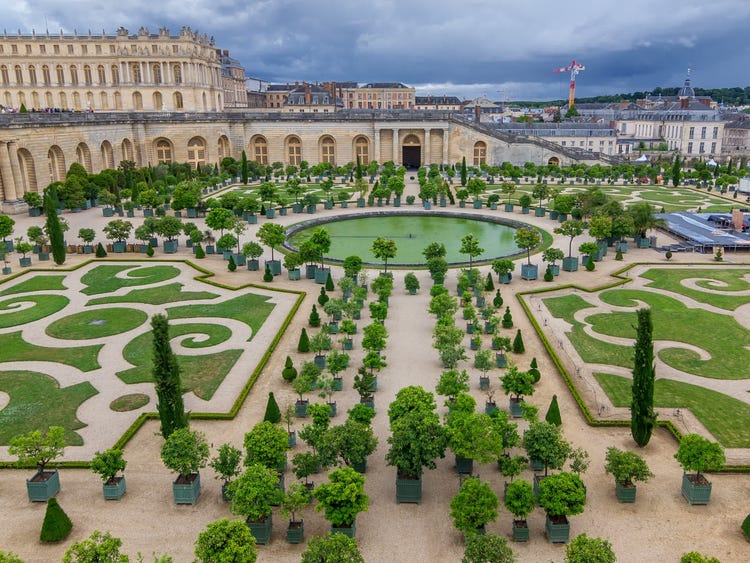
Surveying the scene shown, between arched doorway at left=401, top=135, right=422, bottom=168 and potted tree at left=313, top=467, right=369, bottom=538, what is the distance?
8175 centimetres

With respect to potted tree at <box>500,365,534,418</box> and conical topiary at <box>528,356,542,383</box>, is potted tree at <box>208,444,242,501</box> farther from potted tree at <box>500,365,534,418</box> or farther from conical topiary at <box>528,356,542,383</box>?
conical topiary at <box>528,356,542,383</box>

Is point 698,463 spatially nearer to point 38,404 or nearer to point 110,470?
point 110,470

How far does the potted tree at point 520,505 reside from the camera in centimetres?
1716

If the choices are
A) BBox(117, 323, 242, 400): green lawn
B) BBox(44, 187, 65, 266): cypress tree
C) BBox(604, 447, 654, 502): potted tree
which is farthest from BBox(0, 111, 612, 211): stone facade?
BBox(604, 447, 654, 502): potted tree

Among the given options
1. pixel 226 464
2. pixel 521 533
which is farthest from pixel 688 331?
pixel 226 464

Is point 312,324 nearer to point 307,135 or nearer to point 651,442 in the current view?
point 651,442

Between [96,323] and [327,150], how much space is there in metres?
65.9

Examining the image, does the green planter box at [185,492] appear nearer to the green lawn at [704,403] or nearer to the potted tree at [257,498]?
the potted tree at [257,498]

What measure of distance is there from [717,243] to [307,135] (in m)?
60.7

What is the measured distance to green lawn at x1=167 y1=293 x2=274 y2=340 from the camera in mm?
33438

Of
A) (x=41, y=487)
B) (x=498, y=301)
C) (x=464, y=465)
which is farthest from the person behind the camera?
(x=498, y=301)

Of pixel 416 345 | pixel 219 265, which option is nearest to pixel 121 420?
pixel 416 345

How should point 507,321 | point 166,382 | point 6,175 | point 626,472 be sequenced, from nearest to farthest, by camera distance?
1. point 626,472
2. point 166,382
3. point 507,321
4. point 6,175

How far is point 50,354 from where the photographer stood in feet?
95.1
